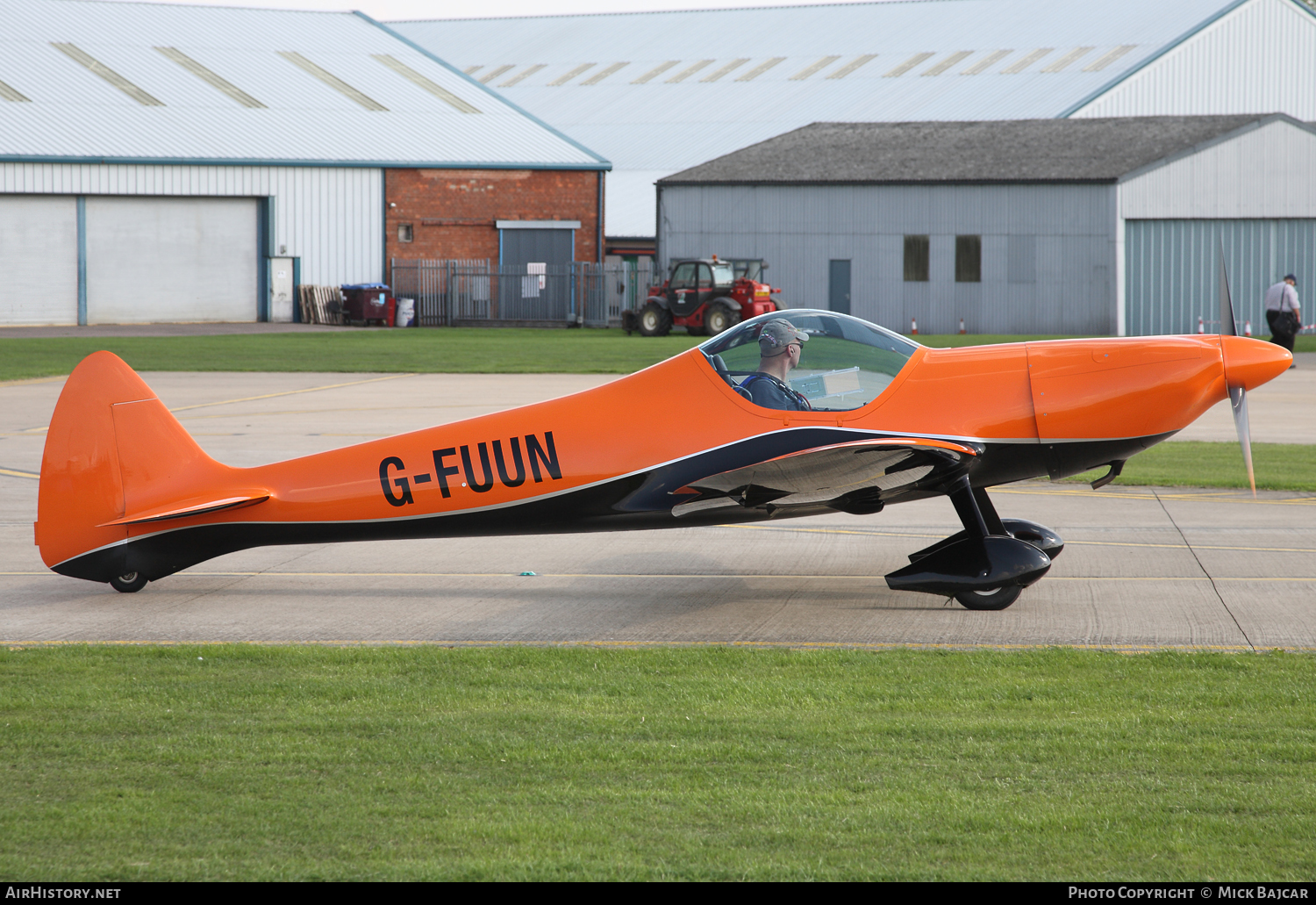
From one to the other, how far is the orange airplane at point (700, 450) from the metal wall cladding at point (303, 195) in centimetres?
3879

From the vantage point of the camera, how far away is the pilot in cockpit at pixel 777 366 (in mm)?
8320

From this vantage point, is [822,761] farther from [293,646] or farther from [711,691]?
[293,646]

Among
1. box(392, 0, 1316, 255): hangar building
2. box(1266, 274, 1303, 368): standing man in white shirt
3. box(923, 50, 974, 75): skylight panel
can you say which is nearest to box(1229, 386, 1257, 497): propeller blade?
box(1266, 274, 1303, 368): standing man in white shirt

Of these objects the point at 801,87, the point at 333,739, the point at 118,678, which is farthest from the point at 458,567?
the point at 801,87

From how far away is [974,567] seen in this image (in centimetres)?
835

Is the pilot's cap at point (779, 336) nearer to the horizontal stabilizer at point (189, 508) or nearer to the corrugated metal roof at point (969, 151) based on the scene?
the horizontal stabilizer at point (189, 508)

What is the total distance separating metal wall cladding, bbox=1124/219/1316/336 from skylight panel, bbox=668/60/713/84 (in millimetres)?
28122

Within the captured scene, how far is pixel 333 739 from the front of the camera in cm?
591

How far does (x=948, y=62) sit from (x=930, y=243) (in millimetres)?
17788

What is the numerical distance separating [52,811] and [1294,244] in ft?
138

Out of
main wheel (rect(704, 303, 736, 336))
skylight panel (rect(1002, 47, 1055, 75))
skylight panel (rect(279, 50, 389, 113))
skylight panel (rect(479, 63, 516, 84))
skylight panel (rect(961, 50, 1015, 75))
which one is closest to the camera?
main wheel (rect(704, 303, 736, 336))

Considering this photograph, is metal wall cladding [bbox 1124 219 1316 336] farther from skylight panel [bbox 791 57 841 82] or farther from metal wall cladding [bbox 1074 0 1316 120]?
skylight panel [bbox 791 57 841 82]

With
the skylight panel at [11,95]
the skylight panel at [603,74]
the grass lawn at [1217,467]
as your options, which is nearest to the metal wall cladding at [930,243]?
the skylight panel at [603,74]

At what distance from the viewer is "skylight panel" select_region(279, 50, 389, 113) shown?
50344mm
